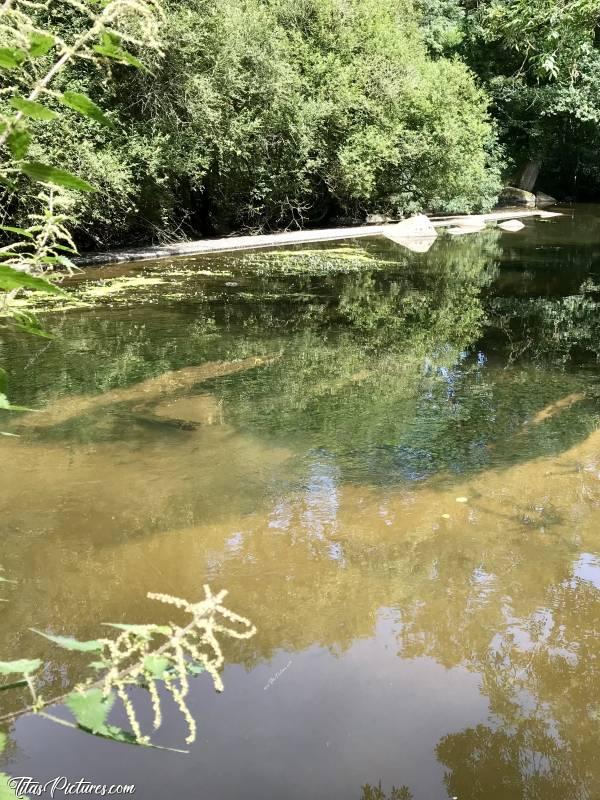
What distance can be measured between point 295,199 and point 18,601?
1656cm

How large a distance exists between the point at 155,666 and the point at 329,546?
2819 millimetres

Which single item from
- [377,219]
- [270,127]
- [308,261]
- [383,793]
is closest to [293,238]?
[270,127]

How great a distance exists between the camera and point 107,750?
2.49 m

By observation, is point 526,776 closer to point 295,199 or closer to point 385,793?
point 385,793

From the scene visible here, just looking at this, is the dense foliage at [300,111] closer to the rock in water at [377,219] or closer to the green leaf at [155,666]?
the rock in water at [377,219]

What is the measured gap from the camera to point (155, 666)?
1.05 meters

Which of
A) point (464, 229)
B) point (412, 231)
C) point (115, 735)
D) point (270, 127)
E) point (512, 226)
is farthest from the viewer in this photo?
point (512, 226)

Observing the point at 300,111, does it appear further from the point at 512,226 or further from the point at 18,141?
the point at 18,141

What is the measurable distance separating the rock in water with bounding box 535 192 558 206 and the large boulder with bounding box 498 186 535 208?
0.99 meters

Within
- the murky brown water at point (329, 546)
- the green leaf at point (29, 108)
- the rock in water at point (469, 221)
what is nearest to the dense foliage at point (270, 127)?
the rock in water at point (469, 221)

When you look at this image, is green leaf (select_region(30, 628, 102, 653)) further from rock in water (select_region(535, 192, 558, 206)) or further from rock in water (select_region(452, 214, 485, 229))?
rock in water (select_region(535, 192, 558, 206))

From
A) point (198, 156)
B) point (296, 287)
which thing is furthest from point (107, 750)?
point (198, 156)

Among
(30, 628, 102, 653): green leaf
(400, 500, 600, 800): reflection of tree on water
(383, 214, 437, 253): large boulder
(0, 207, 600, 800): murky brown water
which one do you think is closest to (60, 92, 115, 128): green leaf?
(30, 628, 102, 653): green leaf

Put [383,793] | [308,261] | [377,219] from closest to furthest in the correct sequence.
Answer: [383,793] → [308,261] → [377,219]
